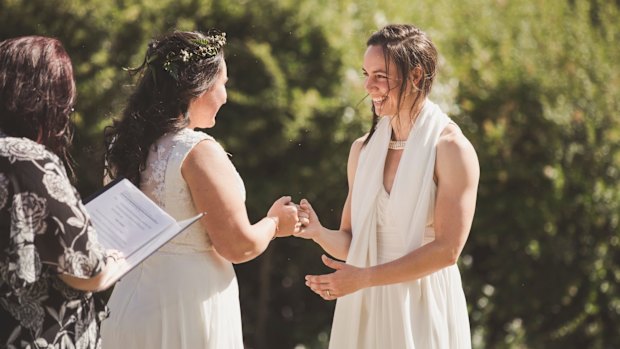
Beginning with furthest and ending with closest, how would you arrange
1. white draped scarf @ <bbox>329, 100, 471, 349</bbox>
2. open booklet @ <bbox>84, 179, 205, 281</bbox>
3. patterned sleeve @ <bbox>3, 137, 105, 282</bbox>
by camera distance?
white draped scarf @ <bbox>329, 100, 471, 349</bbox>, open booklet @ <bbox>84, 179, 205, 281</bbox>, patterned sleeve @ <bbox>3, 137, 105, 282</bbox>

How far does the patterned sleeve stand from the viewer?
9.49 feet

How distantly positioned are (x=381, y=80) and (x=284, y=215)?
0.67 meters

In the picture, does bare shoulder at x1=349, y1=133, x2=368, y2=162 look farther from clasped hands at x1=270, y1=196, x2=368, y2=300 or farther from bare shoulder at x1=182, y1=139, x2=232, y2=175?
bare shoulder at x1=182, y1=139, x2=232, y2=175

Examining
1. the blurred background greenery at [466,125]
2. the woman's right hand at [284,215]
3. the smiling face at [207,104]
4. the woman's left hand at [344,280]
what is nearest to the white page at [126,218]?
the smiling face at [207,104]

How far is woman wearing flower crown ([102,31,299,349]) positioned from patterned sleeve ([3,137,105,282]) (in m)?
0.61

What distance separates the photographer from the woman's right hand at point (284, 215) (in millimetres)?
3838

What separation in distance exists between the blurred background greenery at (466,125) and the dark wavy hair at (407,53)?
2.68m

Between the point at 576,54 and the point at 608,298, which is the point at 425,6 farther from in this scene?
the point at 608,298

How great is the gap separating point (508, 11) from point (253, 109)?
9.15 ft

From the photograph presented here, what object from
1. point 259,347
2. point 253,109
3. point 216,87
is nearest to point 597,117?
point 253,109

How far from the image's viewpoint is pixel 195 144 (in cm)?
350

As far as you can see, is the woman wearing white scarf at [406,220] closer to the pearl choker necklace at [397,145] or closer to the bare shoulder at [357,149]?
the pearl choker necklace at [397,145]

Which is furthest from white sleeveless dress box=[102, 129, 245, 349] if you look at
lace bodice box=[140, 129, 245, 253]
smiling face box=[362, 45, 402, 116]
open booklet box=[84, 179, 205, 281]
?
smiling face box=[362, 45, 402, 116]

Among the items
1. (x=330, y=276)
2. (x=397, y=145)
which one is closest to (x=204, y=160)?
(x=330, y=276)
